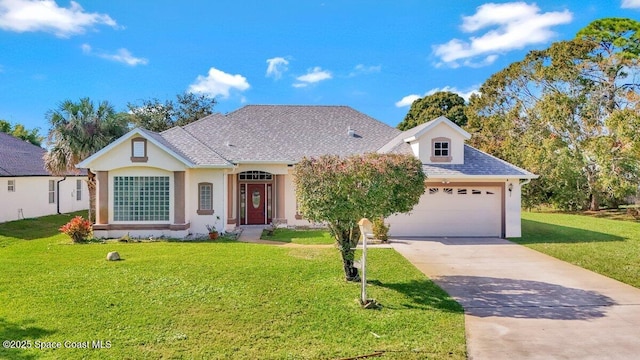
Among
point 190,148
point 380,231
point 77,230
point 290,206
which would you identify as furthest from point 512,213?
point 77,230

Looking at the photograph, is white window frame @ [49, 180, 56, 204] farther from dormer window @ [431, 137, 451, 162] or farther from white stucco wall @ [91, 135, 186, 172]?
dormer window @ [431, 137, 451, 162]

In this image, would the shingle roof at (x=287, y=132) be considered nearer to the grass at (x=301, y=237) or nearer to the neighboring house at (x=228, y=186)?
the neighboring house at (x=228, y=186)

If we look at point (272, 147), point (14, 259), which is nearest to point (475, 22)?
point (272, 147)

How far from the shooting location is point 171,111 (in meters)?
40.7

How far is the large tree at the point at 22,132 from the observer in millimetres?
47000

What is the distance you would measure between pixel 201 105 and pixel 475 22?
93.2 feet

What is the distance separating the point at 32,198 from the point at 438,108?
1501 inches

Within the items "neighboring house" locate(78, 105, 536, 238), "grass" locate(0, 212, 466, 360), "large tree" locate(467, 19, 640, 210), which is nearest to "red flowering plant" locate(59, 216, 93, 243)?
"neighboring house" locate(78, 105, 536, 238)

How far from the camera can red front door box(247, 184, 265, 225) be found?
843 inches

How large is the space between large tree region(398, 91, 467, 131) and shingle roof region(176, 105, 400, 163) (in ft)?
70.8

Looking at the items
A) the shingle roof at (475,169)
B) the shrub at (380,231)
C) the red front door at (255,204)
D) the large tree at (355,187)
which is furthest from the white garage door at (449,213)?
the large tree at (355,187)

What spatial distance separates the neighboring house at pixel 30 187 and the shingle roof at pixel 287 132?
9.79m

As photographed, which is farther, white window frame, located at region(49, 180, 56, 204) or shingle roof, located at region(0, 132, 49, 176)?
white window frame, located at region(49, 180, 56, 204)

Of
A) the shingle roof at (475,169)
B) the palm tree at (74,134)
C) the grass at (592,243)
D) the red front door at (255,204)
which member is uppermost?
the palm tree at (74,134)
